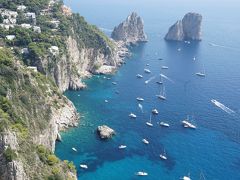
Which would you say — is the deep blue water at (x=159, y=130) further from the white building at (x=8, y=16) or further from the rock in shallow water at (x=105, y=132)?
the white building at (x=8, y=16)

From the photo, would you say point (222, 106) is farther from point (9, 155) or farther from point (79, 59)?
point (9, 155)

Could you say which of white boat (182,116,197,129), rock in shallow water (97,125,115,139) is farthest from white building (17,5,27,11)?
white boat (182,116,197,129)

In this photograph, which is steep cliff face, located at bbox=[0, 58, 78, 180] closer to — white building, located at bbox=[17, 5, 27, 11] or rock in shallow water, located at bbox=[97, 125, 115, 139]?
rock in shallow water, located at bbox=[97, 125, 115, 139]

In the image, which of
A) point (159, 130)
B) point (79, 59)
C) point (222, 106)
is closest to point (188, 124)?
point (159, 130)

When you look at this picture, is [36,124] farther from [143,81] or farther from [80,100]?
[143,81]

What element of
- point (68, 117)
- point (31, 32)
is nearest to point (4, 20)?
point (31, 32)

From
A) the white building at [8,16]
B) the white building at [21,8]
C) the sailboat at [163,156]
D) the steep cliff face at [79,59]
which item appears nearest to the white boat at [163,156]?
the sailboat at [163,156]
